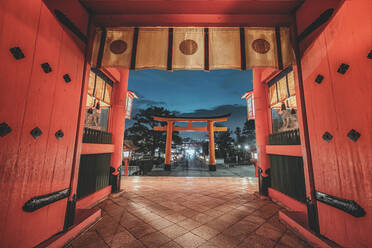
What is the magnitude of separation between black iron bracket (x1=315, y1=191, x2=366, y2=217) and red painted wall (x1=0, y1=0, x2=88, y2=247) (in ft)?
14.5

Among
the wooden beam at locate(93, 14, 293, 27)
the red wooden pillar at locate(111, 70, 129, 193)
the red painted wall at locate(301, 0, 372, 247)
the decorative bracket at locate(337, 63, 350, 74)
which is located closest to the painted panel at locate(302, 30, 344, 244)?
the red painted wall at locate(301, 0, 372, 247)

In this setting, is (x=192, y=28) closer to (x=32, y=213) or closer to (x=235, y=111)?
(x=32, y=213)

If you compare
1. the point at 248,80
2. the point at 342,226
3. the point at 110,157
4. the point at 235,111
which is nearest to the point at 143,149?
the point at 110,157

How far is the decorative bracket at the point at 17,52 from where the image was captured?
1749mm

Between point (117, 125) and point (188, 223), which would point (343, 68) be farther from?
point (117, 125)

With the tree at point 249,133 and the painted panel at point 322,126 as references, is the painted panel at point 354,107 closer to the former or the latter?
the painted panel at point 322,126

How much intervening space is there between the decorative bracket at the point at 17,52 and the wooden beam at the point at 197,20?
1.86m

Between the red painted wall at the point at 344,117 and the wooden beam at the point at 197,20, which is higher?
the wooden beam at the point at 197,20

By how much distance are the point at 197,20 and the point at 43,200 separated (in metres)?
4.33

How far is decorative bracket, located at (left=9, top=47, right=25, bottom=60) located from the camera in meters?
1.75

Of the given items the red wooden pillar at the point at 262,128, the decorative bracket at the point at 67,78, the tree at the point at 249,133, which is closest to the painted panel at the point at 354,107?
the red wooden pillar at the point at 262,128

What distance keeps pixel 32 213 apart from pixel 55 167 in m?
0.64

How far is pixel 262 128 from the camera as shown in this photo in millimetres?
5332

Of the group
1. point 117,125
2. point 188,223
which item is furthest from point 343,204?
point 117,125
